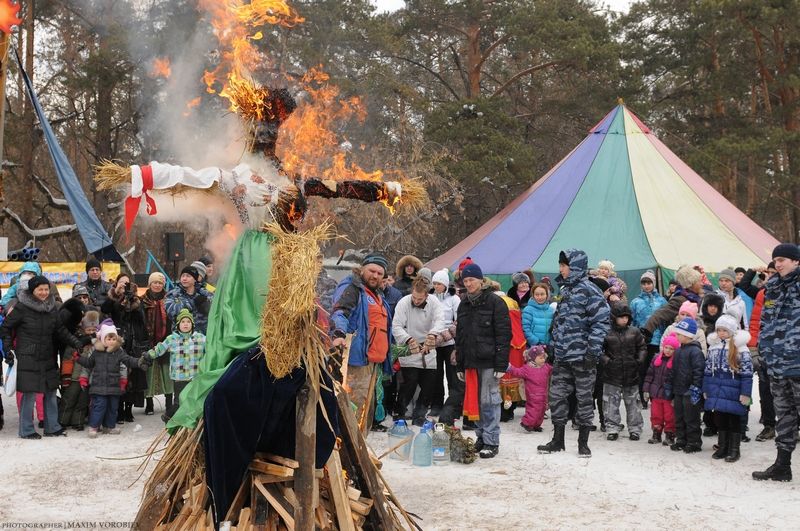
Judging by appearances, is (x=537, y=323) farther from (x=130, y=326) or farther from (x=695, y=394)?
(x=130, y=326)

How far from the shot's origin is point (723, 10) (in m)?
22.9

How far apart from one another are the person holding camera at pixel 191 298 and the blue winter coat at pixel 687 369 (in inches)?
186

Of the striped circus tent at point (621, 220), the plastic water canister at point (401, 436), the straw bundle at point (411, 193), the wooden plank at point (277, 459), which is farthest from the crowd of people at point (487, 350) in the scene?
the striped circus tent at point (621, 220)

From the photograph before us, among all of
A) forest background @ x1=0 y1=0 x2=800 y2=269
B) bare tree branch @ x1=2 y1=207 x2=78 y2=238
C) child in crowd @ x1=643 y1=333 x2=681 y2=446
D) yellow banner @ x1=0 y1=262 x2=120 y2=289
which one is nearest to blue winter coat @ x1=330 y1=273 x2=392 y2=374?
child in crowd @ x1=643 y1=333 x2=681 y2=446

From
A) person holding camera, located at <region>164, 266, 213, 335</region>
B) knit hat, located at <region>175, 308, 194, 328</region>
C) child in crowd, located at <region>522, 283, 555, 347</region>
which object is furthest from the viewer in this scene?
child in crowd, located at <region>522, 283, 555, 347</region>

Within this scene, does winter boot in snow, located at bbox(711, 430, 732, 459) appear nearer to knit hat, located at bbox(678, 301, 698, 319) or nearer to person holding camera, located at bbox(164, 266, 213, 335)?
knit hat, located at bbox(678, 301, 698, 319)

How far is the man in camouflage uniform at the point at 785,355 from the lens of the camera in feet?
21.9

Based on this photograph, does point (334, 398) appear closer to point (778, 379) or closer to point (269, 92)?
point (269, 92)

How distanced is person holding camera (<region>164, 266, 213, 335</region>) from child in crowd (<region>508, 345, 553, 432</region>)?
3.43 metres

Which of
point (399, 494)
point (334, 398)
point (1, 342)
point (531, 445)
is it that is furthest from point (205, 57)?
point (334, 398)

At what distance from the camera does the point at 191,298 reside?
29.6 ft

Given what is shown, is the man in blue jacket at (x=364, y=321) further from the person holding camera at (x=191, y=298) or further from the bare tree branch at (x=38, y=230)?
the bare tree branch at (x=38, y=230)

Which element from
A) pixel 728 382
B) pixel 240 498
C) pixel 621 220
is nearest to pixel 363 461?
pixel 240 498

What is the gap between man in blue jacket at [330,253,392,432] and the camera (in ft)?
25.2
